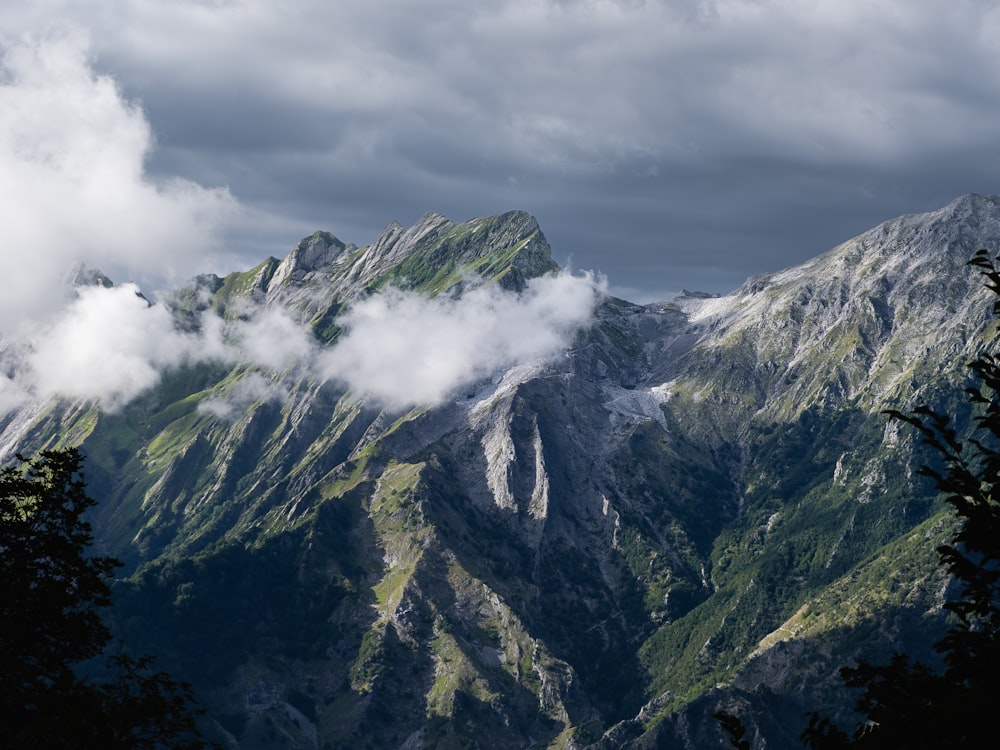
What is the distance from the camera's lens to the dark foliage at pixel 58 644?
199ft

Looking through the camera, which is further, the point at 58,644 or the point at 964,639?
the point at 58,644

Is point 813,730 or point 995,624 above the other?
point 995,624

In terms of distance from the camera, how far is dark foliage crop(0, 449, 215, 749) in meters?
60.8

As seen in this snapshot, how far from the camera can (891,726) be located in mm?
53281

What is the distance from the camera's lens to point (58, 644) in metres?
71.2

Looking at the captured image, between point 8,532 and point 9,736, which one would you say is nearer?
point 9,736

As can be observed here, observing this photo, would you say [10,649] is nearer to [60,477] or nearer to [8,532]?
[8,532]

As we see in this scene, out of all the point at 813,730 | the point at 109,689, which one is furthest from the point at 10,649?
the point at 813,730

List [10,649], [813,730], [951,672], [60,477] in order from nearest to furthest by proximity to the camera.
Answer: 1. [951,672]
2. [813,730]
3. [10,649]
4. [60,477]

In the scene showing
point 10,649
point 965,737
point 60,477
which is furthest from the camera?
point 60,477

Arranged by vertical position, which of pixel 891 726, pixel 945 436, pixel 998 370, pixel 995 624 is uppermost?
pixel 998 370

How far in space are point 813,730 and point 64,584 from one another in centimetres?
4790

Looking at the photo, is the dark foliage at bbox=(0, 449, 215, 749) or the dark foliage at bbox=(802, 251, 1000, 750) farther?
the dark foliage at bbox=(0, 449, 215, 749)

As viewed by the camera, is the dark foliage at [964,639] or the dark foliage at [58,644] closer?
the dark foliage at [964,639]
